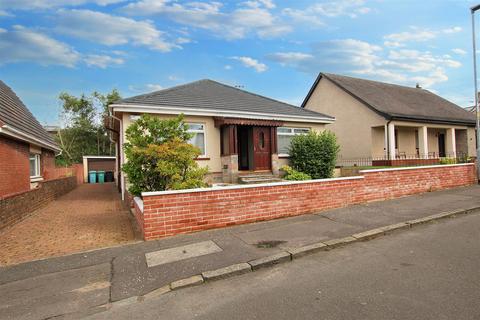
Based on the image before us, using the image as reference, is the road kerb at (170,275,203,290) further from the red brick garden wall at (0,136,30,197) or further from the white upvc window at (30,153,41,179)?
the white upvc window at (30,153,41,179)

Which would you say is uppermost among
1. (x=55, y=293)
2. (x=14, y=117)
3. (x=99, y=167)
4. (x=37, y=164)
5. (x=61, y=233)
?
(x=14, y=117)

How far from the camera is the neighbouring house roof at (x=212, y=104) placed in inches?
440

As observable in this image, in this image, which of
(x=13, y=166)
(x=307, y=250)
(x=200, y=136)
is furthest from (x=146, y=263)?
(x=13, y=166)

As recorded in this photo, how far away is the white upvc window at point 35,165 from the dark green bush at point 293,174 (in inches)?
455

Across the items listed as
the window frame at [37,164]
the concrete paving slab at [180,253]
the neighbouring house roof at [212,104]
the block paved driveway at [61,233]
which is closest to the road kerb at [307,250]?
the concrete paving slab at [180,253]

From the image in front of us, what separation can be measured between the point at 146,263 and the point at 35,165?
12.7 m

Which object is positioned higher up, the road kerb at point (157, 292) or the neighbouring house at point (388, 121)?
the neighbouring house at point (388, 121)

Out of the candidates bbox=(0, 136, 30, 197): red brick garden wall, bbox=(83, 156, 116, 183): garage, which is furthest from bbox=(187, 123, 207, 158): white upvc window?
bbox=(83, 156, 116, 183): garage

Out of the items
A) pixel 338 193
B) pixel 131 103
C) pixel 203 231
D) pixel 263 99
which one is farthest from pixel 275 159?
pixel 203 231

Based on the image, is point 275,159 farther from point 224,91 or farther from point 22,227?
→ point 22,227

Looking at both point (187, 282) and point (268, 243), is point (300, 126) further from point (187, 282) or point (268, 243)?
point (187, 282)

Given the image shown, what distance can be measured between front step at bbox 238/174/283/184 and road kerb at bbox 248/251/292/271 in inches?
275

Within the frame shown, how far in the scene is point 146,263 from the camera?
4.66 m

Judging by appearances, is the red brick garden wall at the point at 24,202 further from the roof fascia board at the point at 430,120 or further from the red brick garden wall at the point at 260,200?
the roof fascia board at the point at 430,120
